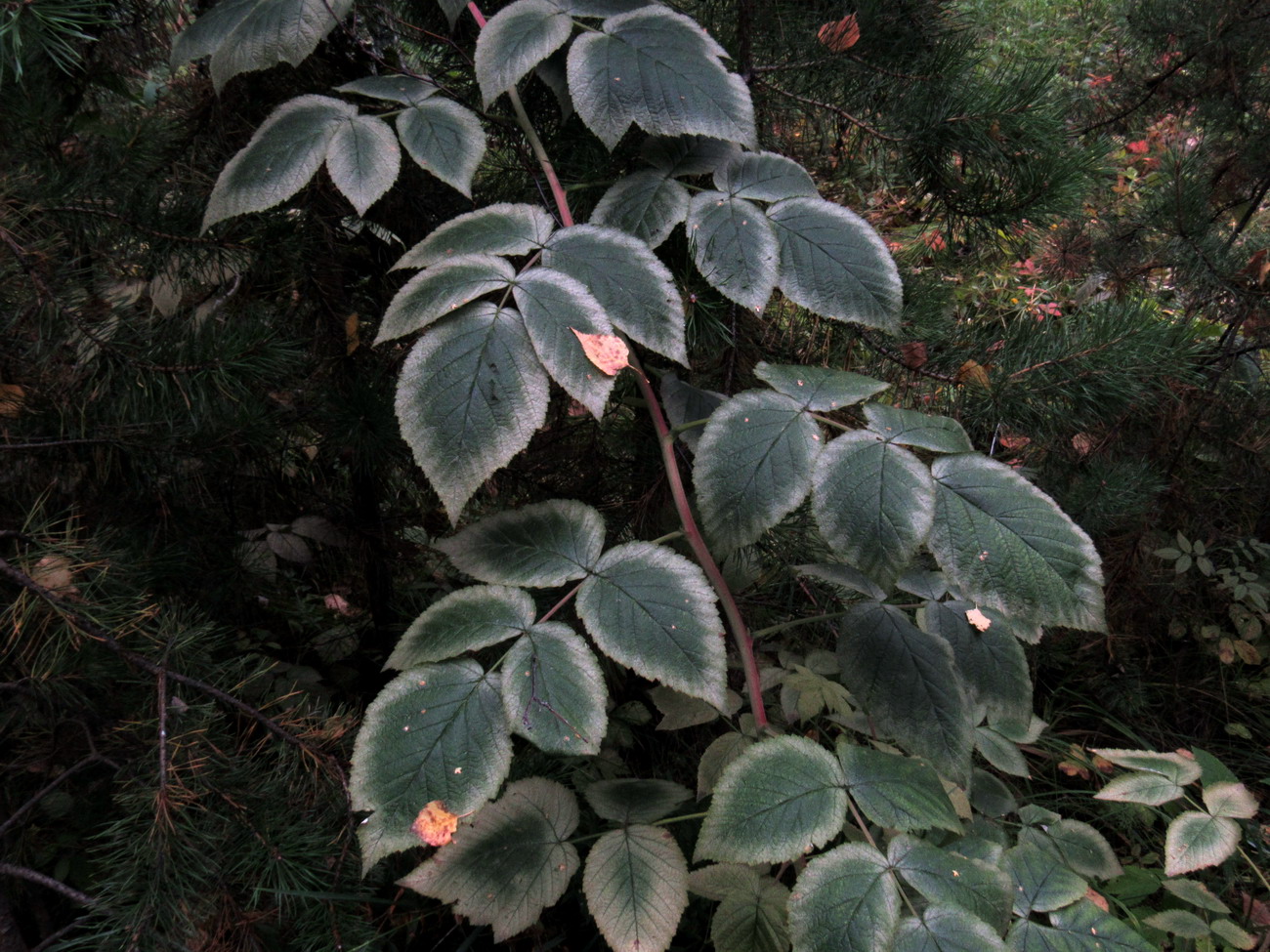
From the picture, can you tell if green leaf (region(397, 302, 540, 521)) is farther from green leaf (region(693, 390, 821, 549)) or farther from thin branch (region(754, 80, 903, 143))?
thin branch (region(754, 80, 903, 143))

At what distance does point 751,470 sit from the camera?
0.69 meters

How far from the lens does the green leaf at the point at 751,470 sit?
0.67 meters

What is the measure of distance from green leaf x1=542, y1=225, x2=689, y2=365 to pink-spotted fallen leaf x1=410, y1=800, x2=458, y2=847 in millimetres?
395

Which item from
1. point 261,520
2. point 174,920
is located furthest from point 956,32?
point 174,920

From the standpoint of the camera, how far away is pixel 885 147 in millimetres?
1169

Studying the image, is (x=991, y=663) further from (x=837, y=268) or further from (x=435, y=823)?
(x=435, y=823)

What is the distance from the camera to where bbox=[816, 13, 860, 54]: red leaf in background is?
1059 mm

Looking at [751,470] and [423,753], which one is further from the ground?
[751,470]

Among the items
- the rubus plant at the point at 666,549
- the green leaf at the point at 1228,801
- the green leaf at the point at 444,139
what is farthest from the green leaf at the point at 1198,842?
the green leaf at the point at 444,139

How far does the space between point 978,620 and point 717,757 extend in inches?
11.6

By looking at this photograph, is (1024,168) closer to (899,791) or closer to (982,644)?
(982,644)

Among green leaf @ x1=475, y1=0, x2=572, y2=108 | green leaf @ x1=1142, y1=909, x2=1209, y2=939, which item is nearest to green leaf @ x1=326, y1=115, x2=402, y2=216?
green leaf @ x1=475, y1=0, x2=572, y2=108

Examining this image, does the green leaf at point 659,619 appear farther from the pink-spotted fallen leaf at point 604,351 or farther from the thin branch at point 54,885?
the thin branch at point 54,885

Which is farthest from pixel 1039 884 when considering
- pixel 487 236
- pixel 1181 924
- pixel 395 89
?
pixel 395 89
